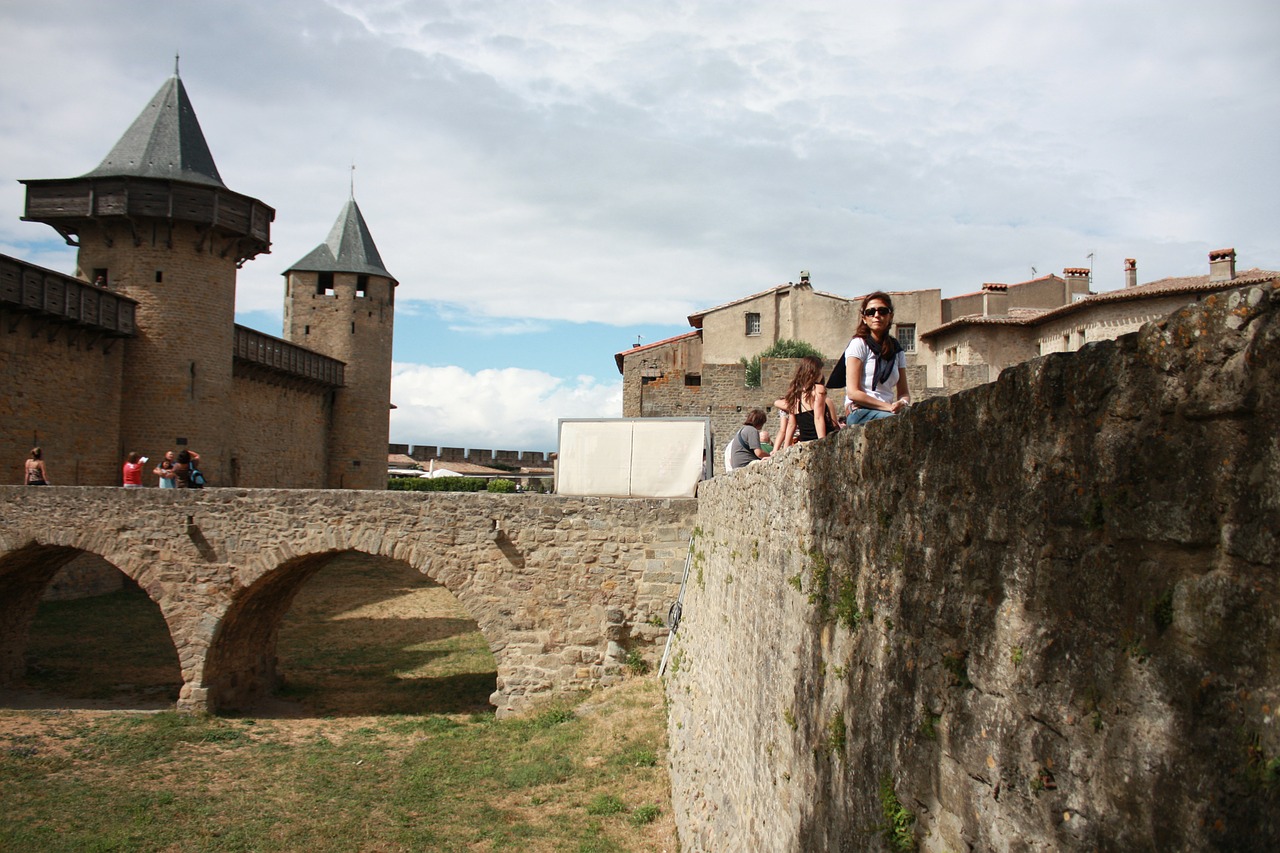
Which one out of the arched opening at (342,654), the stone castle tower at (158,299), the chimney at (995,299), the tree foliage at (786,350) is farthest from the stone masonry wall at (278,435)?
the chimney at (995,299)

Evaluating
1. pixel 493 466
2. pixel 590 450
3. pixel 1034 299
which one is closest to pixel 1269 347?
pixel 590 450

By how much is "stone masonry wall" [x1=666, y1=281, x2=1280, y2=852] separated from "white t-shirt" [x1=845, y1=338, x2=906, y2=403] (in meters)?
1.46

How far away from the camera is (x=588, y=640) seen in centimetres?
1473

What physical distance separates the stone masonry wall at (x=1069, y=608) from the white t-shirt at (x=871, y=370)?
1.46 metres

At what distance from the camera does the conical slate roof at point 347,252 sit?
36688mm

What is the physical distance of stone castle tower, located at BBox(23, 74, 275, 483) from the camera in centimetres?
2603

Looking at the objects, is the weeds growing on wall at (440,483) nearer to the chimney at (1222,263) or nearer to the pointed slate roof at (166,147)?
the pointed slate roof at (166,147)

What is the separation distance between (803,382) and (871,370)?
1897 millimetres

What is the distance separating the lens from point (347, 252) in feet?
121

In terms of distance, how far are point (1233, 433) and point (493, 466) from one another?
5177cm

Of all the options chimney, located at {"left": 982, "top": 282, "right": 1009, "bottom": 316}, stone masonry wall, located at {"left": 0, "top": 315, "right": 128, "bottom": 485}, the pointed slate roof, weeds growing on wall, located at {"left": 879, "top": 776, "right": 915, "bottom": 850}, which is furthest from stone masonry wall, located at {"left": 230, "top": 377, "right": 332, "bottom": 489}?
Answer: weeds growing on wall, located at {"left": 879, "top": 776, "right": 915, "bottom": 850}

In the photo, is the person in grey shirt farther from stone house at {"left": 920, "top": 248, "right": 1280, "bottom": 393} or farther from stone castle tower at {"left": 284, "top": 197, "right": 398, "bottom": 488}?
stone castle tower at {"left": 284, "top": 197, "right": 398, "bottom": 488}

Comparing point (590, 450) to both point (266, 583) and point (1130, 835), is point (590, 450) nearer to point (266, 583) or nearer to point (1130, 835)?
point (266, 583)

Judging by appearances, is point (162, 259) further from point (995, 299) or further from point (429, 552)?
point (995, 299)
